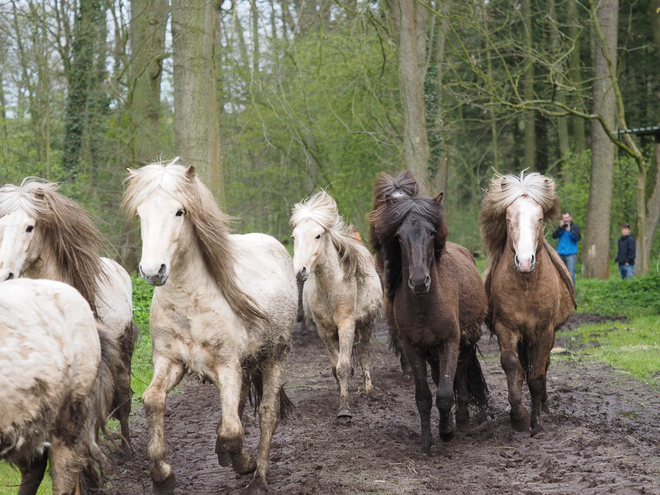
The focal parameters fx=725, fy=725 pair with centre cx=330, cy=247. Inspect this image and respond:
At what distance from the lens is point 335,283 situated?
8.16 metres

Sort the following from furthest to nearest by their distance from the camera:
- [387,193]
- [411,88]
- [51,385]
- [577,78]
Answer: [577,78], [411,88], [387,193], [51,385]

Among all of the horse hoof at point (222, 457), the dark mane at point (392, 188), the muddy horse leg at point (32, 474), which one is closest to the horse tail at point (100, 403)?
the muddy horse leg at point (32, 474)

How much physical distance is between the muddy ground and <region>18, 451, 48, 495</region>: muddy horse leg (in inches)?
35.8

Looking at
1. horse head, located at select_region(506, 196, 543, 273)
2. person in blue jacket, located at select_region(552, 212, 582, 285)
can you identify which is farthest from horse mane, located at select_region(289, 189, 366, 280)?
person in blue jacket, located at select_region(552, 212, 582, 285)

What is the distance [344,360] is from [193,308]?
3.20 meters

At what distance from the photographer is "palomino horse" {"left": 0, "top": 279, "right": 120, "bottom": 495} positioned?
3.44 meters

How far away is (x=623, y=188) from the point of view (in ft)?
70.1

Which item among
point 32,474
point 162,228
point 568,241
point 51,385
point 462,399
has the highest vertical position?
point 162,228

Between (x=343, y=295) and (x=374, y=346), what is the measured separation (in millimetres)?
4212

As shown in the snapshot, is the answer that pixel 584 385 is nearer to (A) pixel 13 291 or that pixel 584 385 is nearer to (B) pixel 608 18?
(A) pixel 13 291

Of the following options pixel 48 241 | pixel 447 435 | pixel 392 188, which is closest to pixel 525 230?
pixel 392 188

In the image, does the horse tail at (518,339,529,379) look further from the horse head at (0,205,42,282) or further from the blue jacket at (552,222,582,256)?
the blue jacket at (552,222,582,256)

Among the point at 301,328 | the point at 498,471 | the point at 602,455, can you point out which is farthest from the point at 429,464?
the point at 301,328

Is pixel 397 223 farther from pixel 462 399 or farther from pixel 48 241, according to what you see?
pixel 48 241
